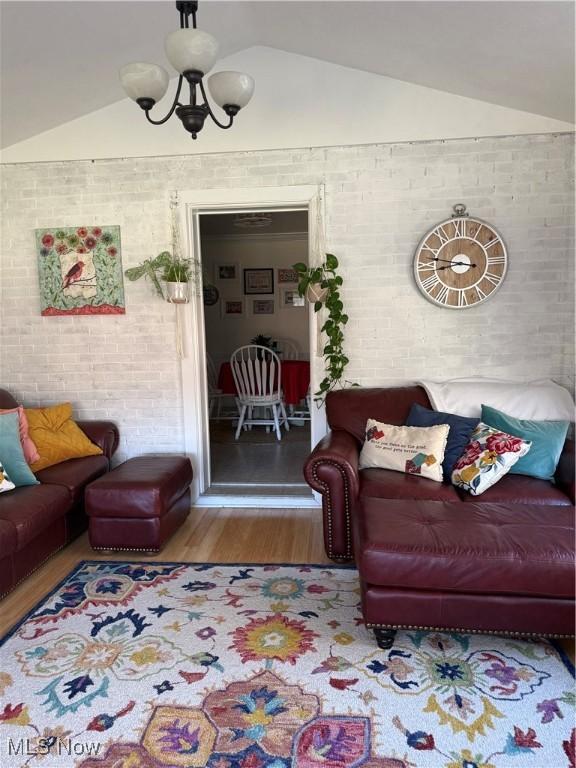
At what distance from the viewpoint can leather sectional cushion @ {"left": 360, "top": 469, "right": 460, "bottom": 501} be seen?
98.2 inches

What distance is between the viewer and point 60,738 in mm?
1567

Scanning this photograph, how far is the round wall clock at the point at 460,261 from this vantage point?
3.20 meters

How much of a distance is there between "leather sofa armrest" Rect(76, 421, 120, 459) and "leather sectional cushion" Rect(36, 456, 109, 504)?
0.11 metres

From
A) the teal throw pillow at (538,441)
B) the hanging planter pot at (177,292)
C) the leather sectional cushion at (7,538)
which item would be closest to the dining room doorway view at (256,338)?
the hanging planter pot at (177,292)

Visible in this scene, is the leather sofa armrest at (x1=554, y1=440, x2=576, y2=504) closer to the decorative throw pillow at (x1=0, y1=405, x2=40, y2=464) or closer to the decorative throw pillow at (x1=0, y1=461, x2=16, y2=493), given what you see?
the decorative throw pillow at (x1=0, y1=461, x2=16, y2=493)

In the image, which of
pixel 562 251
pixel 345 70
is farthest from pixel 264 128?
pixel 562 251

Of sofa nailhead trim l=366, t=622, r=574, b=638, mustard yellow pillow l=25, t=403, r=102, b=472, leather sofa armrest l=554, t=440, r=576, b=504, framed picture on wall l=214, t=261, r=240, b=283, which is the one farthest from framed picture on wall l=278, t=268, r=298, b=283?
sofa nailhead trim l=366, t=622, r=574, b=638

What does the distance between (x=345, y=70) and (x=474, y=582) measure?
3035 millimetres

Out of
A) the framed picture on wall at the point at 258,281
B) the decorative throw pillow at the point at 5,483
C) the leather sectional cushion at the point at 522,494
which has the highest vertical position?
the framed picture on wall at the point at 258,281

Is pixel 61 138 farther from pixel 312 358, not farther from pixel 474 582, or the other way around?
pixel 474 582

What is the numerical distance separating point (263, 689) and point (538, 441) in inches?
72.8

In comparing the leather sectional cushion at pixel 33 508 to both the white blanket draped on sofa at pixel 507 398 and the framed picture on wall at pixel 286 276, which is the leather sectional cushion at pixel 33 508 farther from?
the framed picture on wall at pixel 286 276

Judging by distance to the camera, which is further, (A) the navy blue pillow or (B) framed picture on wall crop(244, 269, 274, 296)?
(B) framed picture on wall crop(244, 269, 274, 296)

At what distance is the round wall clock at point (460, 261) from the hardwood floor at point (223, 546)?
169 cm
